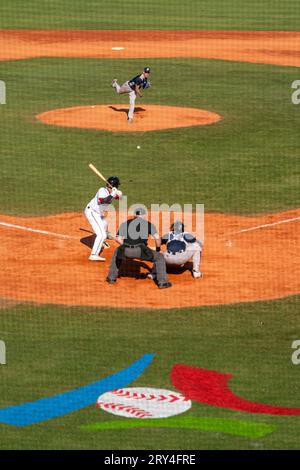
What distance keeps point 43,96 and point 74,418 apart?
26667mm

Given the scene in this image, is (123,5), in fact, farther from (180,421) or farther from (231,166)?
(180,421)

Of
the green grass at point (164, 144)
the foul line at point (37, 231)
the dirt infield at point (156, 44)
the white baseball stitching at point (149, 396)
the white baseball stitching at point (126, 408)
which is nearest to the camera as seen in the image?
the white baseball stitching at point (126, 408)

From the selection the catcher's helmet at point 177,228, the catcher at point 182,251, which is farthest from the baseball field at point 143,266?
the catcher's helmet at point 177,228

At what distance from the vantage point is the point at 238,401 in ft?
55.8

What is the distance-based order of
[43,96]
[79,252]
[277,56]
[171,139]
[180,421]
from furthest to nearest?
[277,56]
[43,96]
[171,139]
[79,252]
[180,421]

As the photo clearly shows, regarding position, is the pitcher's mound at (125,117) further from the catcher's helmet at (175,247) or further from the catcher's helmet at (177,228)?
the catcher's helmet at (175,247)

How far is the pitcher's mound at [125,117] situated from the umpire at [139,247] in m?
15.1

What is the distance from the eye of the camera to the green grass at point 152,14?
59.0 m

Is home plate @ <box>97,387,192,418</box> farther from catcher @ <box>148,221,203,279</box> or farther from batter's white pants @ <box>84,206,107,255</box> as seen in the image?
batter's white pants @ <box>84,206,107,255</box>

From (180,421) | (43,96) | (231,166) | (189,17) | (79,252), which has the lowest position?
(180,421)

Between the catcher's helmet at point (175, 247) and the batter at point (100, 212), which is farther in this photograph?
the batter at point (100, 212)

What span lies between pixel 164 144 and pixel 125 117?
3469 millimetres

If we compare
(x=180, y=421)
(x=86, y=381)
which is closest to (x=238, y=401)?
(x=180, y=421)

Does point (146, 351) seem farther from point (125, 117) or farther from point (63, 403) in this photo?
point (125, 117)
